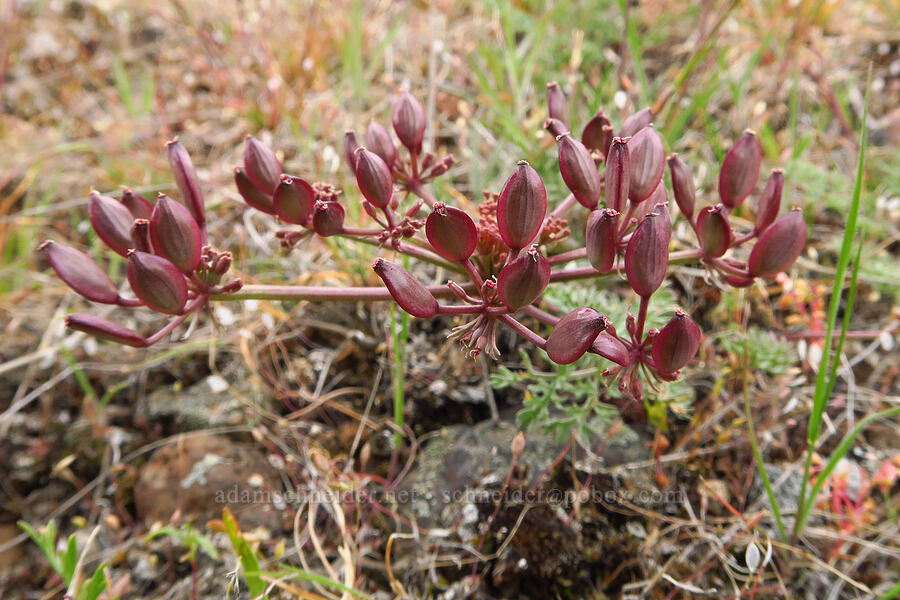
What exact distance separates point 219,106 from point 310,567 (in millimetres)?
2516

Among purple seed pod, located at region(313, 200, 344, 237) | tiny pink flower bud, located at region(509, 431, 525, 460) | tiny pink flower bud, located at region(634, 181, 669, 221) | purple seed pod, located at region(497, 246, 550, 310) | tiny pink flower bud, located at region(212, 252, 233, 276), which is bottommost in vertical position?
tiny pink flower bud, located at region(509, 431, 525, 460)

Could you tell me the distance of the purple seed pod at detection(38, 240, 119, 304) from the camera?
4.40 ft

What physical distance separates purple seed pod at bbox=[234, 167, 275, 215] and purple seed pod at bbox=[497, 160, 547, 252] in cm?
60

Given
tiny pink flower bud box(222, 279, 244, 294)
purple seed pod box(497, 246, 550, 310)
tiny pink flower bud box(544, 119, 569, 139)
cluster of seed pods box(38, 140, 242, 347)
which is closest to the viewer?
purple seed pod box(497, 246, 550, 310)

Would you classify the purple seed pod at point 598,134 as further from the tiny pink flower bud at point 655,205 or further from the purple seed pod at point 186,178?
the purple seed pod at point 186,178

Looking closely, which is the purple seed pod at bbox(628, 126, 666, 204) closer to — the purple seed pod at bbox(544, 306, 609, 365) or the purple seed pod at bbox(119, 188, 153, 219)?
the purple seed pod at bbox(544, 306, 609, 365)

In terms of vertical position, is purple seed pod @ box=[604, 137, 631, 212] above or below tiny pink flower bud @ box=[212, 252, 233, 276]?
above

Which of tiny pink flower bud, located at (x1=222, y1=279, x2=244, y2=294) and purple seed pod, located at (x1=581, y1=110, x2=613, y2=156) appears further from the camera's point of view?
purple seed pod, located at (x1=581, y1=110, x2=613, y2=156)

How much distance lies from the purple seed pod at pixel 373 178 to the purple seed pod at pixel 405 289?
0.22 meters

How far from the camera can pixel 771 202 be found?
1.41 meters

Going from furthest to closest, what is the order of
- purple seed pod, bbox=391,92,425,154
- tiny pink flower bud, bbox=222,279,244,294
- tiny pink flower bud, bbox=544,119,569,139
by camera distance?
1. purple seed pod, bbox=391,92,425,154
2. tiny pink flower bud, bbox=544,119,569,139
3. tiny pink flower bud, bbox=222,279,244,294

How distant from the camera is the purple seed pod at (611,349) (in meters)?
1.19

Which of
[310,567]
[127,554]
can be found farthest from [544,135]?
[127,554]

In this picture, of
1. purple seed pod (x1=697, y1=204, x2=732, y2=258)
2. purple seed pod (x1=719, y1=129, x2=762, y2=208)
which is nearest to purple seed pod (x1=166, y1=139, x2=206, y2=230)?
purple seed pod (x1=697, y1=204, x2=732, y2=258)
